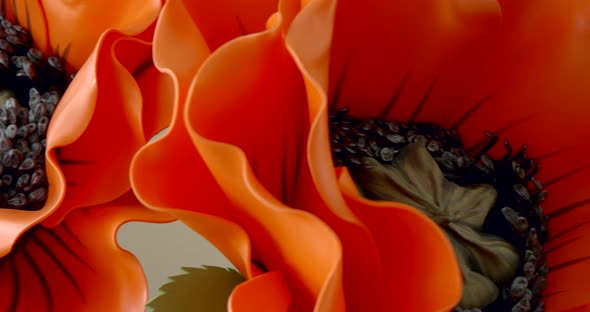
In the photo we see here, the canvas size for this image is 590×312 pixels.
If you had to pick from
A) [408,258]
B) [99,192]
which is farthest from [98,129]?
[408,258]

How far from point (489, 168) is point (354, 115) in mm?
61

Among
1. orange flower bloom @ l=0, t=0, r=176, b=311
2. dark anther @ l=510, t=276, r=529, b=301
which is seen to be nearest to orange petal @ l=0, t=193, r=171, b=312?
orange flower bloom @ l=0, t=0, r=176, b=311

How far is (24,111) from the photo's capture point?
0.35m

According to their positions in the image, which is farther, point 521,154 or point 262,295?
point 521,154

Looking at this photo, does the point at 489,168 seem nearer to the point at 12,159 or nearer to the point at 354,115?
the point at 354,115

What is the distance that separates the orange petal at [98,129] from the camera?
305 mm

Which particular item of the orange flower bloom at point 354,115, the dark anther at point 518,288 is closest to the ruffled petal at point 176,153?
the orange flower bloom at point 354,115

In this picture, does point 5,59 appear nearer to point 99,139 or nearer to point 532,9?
point 99,139

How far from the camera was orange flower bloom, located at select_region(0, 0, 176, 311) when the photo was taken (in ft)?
A: 1.07

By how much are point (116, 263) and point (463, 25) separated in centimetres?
16

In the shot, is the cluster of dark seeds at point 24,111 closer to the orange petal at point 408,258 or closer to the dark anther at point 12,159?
the dark anther at point 12,159

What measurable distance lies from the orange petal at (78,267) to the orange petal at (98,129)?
0.01 m

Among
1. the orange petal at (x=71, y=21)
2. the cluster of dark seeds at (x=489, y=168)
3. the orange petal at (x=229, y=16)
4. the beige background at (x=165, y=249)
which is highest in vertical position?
the orange petal at (x=229, y=16)

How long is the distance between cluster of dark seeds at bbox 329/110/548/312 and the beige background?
0.22ft
